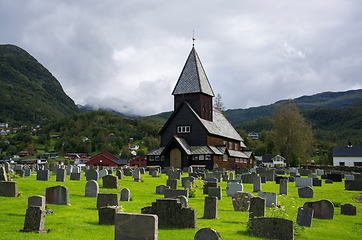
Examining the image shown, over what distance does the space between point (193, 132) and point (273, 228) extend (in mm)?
43815

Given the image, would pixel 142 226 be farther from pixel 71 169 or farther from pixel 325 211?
pixel 71 169

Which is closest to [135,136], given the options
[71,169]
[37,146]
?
[37,146]

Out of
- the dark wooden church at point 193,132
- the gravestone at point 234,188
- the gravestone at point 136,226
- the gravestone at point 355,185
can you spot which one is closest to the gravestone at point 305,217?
the gravestone at point 136,226

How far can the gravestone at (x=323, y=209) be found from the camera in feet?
43.7

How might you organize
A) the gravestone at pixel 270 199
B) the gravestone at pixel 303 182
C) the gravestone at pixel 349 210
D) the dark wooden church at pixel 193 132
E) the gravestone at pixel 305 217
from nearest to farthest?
the gravestone at pixel 305 217 → the gravestone at pixel 349 210 → the gravestone at pixel 270 199 → the gravestone at pixel 303 182 → the dark wooden church at pixel 193 132

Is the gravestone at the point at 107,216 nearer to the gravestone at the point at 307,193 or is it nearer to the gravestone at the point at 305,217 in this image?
the gravestone at the point at 305,217

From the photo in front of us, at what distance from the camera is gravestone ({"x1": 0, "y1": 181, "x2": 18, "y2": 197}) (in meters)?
15.3

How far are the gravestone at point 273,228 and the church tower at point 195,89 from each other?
4583 cm

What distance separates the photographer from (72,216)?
470 inches

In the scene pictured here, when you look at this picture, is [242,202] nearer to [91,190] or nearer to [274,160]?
[91,190]

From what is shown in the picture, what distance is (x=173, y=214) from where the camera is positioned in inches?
420

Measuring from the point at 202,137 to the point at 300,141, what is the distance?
2954 cm

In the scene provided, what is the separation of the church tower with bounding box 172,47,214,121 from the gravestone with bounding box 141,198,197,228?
147ft

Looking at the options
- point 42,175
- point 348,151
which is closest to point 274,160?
point 348,151
